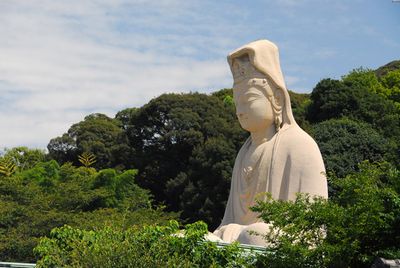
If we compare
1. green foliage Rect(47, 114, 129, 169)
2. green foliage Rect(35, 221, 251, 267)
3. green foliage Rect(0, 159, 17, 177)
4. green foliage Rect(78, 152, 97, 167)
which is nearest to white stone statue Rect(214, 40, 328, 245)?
green foliage Rect(35, 221, 251, 267)

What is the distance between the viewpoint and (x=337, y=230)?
11258 mm

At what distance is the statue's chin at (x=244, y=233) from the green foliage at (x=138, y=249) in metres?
1.11

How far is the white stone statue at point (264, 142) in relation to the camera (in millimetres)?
15016

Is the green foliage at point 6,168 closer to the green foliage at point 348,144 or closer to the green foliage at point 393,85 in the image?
the green foliage at point 348,144

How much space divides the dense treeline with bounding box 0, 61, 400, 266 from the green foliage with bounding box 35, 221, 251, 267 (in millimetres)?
8946

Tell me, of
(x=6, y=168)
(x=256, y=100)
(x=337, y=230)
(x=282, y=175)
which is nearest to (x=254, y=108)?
(x=256, y=100)

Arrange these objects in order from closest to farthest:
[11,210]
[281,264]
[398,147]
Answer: [281,264]
[11,210]
[398,147]

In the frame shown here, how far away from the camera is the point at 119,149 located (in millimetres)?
37656


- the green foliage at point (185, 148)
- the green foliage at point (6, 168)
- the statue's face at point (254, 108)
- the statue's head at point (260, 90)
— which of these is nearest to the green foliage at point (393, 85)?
the green foliage at point (185, 148)

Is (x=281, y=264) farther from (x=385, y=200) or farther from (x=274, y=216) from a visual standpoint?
(x=385, y=200)

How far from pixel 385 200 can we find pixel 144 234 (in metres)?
3.08

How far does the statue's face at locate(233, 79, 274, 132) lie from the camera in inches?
612

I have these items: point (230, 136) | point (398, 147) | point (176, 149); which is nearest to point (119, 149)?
point (176, 149)

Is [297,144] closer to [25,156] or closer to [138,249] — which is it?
[138,249]
